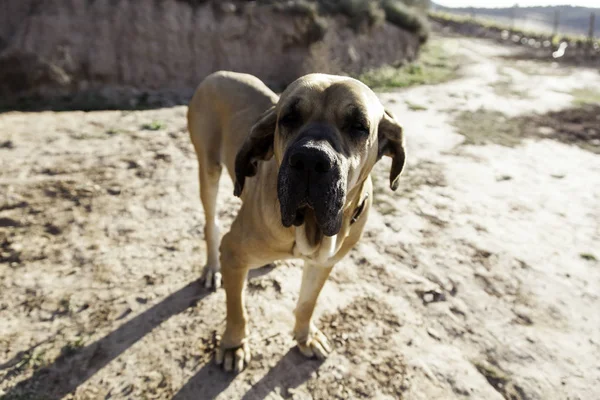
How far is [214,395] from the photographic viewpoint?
2.51 metres

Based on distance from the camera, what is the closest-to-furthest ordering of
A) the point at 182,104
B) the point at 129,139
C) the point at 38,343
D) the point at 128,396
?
the point at 128,396 < the point at 38,343 < the point at 129,139 < the point at 182,104

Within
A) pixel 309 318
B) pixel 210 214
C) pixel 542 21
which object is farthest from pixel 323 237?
pixel 542 21

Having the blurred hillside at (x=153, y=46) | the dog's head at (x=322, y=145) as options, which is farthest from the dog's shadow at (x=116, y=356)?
the blurred hillside at (x=153, y=46)

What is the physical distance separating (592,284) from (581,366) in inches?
43.0

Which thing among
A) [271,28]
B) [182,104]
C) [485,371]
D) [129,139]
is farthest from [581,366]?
[271,28]

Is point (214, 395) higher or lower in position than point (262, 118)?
lower

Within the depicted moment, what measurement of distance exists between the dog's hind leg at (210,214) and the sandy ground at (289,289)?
0.14 metres

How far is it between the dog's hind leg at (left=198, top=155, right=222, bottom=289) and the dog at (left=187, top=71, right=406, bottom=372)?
21 cm

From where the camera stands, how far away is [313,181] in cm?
186

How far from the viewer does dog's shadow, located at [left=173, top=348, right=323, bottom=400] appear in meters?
2.52

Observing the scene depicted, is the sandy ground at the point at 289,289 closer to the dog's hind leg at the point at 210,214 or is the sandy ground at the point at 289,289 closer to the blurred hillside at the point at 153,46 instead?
the dog's hind leg at the point at 210,214

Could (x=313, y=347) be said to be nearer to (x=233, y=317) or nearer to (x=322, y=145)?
(x=233, y=317)

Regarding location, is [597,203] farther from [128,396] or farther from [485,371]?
[128,396]

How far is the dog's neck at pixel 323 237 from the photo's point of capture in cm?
225
